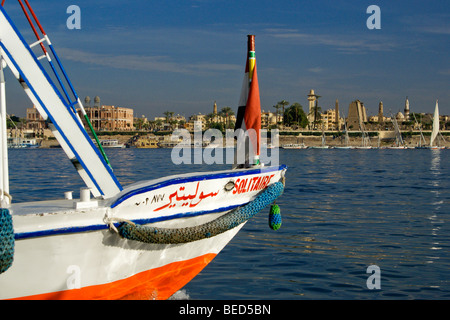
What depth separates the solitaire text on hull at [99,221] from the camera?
6422 mm

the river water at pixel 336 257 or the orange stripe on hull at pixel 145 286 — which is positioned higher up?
the orange stripe on hull at pixel 145 286

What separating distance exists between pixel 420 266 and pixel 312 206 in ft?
32.1

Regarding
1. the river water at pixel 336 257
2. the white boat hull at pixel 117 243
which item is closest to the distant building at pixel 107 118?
the river water at pixel 336 257

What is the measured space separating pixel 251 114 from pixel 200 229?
2.40 meters

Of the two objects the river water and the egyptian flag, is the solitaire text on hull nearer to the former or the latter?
the egyptian flag

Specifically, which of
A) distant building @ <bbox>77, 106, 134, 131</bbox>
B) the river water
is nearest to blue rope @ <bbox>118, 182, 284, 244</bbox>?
the river water

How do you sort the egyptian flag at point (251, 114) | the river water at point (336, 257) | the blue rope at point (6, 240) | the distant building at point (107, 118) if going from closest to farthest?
the blue rope at point (6, 240), the egyptian flag at point (251, 114), the river water at point (336, 257), the distant building at point (107, 118)

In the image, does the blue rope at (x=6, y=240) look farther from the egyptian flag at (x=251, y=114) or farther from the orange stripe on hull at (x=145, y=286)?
the egyptian flag at (x=251, y=114)

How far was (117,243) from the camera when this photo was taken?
23.2ft

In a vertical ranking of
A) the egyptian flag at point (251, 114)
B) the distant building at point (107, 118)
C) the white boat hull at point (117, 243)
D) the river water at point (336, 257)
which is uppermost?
the distant building at point (107, 118)

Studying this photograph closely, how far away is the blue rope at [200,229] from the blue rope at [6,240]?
4.36ft

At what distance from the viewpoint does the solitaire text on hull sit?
6.42 metres
